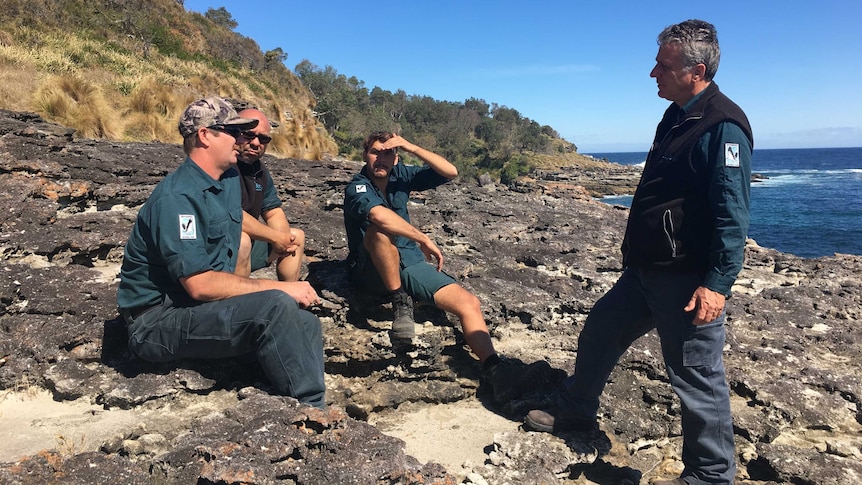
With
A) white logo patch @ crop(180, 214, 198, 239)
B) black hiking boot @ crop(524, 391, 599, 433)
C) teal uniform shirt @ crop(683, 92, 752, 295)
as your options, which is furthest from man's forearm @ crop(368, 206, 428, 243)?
teal uniform shirt @ crop(683, 92, 752, 295)

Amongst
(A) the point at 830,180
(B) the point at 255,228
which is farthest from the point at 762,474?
(A) the point at 830,180

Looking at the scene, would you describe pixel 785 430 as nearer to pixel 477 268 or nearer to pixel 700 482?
pixel 700 482

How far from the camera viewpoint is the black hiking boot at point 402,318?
384cm

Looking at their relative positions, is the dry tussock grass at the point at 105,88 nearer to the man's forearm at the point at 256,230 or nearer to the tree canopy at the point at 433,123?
the man's forearm at the point at 256,230

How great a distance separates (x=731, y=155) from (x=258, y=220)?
A: 3.38 meters

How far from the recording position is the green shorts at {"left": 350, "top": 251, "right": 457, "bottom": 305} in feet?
12.9

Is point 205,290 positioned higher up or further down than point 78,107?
further down

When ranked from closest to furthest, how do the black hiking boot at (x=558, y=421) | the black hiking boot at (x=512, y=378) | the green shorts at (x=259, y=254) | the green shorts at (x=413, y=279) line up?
1. the black hiking boot at (x=558, y=421)
2. the black hiking boot at (x=512, y=378)
3. the green shorts at (x=413, y=279)
4. the green shorts at (x=259, y=254)

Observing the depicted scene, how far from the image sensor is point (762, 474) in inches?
128

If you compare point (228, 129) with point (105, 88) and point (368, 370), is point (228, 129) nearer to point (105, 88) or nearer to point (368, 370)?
point (368, 370)

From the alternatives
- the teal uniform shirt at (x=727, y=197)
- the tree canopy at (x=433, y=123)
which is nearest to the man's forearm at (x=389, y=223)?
the teal uniform shirt at (x=727, y=197)

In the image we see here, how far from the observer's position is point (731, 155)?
2436 mm

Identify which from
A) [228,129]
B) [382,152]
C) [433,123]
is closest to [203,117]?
[228,129]

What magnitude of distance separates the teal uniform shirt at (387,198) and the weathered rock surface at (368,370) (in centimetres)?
53
